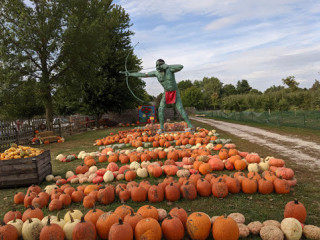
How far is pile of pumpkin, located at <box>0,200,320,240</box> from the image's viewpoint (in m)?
2.87

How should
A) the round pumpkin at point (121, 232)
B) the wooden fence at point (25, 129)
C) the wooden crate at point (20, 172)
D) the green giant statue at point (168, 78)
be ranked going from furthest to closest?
the green giant statue at point (168, 78)
the wooden fence at point (25, 129)
the wooden crate at point (20, 172)
the round pumpkin at point (121, 232)

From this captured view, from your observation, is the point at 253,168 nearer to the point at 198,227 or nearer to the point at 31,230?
the point at 198,227

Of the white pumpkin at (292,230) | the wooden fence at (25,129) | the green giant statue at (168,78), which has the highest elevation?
the green giant statue at (168,78)

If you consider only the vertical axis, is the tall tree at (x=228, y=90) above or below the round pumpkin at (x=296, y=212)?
above

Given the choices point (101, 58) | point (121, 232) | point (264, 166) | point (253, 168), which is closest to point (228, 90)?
point (101, 58)

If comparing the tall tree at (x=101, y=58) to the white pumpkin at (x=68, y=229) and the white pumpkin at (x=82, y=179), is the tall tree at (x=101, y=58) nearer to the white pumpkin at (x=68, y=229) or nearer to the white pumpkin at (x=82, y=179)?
the white pumpkin at (x=82, y=179)

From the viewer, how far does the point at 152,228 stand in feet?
9.52

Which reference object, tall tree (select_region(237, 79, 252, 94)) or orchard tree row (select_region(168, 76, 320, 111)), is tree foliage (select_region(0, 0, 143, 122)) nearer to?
orchard tree row (select_region(168, 76, 320, 111))

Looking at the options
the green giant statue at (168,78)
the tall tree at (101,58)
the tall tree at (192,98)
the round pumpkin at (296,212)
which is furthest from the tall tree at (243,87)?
the round pumpkin at (296,212)

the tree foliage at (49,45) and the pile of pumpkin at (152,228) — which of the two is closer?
the pile of pumpkin at (152,228)

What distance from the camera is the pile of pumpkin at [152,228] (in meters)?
2.87

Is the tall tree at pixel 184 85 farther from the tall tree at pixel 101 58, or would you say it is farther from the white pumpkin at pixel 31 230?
the white pumpkin at pixel 31 230

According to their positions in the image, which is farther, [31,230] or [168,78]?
[168,78]

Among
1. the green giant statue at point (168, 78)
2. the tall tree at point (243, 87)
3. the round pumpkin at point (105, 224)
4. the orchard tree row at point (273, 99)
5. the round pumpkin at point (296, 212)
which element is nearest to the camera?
the round pumpkin at point (105, 224)
